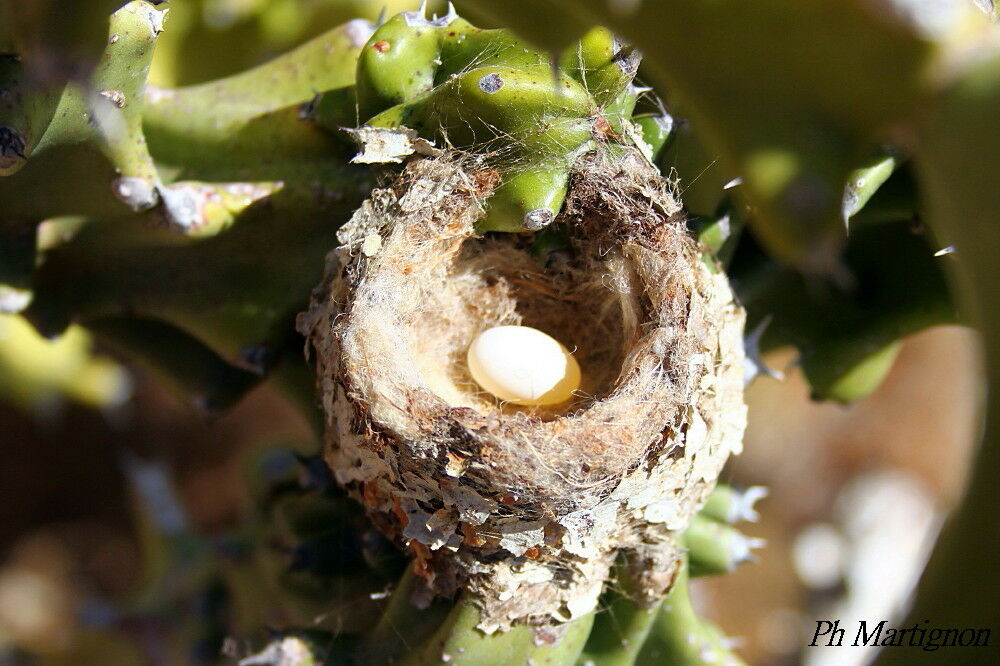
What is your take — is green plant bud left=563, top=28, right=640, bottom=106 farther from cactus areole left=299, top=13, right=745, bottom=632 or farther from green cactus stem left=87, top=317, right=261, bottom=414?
green cactus stem left=87, top=317, right=261, bottom=414

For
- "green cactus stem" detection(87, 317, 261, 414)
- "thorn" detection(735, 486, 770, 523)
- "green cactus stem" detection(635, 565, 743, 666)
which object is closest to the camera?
"green cactus stem" detection(635, 565, 743, 666)

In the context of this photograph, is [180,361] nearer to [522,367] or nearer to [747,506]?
[522,367]

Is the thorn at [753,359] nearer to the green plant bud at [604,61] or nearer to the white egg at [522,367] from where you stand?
the white egg at [522,367]

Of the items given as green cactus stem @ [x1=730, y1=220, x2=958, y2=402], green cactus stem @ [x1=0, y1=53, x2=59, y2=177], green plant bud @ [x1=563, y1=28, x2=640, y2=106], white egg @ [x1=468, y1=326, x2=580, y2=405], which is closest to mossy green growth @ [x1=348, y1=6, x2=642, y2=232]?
green plant bud @ [x1=563, y1=28, x2=640, y2=106]

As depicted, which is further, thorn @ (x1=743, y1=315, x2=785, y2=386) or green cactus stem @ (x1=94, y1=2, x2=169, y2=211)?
thorn @ (x1=743, y1=315, x2=785, y2=386)

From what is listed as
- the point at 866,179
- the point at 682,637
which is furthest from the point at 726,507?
the point at 866,179

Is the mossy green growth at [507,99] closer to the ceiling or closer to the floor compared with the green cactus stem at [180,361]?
closer to the ceiling

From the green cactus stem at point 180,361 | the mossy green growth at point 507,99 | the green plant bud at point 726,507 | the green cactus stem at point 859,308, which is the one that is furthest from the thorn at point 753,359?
the green cactus stem at point 180,361
